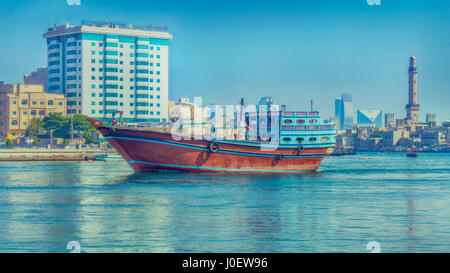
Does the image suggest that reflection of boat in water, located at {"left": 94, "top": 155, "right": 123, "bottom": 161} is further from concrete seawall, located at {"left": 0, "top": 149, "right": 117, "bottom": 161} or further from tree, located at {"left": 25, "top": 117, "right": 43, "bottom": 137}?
tree, located at {"left": 25, "top": 117, "right": 43, "bottom": 137}

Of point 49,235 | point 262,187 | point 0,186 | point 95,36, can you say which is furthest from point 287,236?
point 95,36

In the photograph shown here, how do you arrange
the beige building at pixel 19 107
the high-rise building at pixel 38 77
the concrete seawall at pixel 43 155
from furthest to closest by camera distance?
the high-rise building at pixel 38 77 → the beige building at pixel 19 107 → the concrete seawall at pixel 43 155

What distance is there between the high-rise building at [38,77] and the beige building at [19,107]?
3005 cm

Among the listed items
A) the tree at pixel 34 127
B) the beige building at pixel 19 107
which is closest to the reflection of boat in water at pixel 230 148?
the tree at pixel 34 127

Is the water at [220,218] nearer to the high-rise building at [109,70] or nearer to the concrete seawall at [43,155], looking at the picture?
the concrete seawall at [43,155]

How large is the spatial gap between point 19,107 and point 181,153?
300 feet

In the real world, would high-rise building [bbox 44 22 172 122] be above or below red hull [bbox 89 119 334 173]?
above

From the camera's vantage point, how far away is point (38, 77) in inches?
7146

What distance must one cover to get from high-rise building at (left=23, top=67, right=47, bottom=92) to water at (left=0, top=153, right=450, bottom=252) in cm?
13515

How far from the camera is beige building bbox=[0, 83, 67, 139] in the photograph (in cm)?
14275

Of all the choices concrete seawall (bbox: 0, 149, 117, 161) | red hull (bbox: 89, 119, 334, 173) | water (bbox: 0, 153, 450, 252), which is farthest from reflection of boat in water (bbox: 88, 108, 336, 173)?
concrete seawall (bbox: 0, 149, 117, 161)

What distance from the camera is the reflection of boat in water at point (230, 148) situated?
65.1 metres
